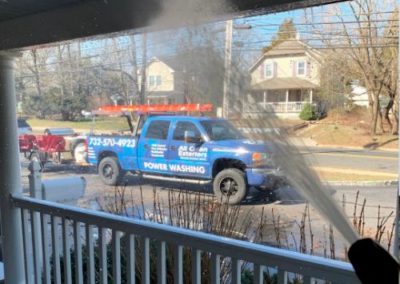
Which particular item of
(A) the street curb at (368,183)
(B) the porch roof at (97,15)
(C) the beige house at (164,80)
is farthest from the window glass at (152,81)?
(A) the street curb at (368,183)

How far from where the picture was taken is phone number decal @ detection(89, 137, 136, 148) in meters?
3.33

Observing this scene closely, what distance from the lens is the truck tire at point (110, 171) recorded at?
11.3 feet

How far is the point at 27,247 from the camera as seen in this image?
2461mm

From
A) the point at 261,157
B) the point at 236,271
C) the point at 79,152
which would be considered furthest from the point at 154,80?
the point at 79,152

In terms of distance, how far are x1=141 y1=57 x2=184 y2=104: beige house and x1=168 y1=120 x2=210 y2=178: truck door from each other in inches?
22.7

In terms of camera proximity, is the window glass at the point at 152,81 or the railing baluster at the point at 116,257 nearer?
the window glass at the point at 152,81

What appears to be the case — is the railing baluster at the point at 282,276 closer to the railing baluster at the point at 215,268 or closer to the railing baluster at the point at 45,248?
the railing baluster at the point at 215,268

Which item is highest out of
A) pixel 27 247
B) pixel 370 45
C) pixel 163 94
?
pixel 370 45

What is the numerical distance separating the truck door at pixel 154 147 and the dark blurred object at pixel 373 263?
91.6 inches

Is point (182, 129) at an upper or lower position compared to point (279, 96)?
lower

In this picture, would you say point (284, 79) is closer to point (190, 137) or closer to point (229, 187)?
point (229, 187)

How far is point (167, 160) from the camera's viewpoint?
3.03 metres

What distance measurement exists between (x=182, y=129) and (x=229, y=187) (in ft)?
1.73

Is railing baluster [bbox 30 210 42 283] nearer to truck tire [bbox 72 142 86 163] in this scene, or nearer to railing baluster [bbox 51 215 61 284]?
railing baluster [bbox 51 215 61 284]
